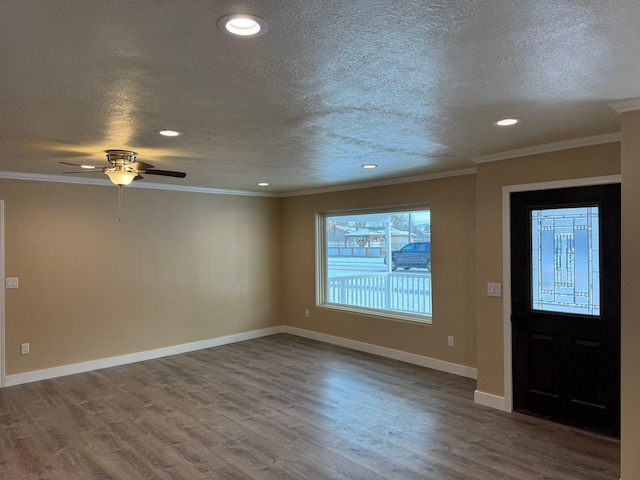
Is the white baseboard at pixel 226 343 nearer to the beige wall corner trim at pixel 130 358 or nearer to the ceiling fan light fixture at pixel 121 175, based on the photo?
the beige wall corner trim at pixel 130 358

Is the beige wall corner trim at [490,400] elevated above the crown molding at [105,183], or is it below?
below

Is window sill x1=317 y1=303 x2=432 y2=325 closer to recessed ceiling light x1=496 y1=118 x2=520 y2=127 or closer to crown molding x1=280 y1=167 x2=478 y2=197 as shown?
crown molding x1=280 y1=167 x2=478 y2=197

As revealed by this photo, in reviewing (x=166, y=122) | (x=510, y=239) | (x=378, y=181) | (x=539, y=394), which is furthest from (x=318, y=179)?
(x=539, y=394)

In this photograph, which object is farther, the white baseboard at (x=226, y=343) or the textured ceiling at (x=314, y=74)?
the white baseboard at (x=226, y=343)

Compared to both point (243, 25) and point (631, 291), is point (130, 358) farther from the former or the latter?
point (631, 291)

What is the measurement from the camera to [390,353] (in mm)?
5852

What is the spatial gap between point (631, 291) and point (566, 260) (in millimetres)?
1063

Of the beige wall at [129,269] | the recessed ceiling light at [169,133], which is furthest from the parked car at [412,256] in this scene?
the recessed ceiling light at [169,133]

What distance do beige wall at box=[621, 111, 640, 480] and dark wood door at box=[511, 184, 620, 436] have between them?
0.85m

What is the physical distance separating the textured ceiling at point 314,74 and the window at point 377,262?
89.1 inches

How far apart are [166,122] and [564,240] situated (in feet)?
11.0

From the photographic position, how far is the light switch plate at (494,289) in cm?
410

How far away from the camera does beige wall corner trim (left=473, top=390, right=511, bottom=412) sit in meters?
4.07

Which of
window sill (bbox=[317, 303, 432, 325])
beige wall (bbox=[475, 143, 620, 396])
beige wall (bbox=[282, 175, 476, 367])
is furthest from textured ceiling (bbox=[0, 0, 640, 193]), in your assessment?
window sill (bbox=[317, 303, 432, 325])
